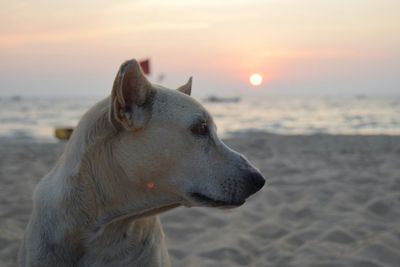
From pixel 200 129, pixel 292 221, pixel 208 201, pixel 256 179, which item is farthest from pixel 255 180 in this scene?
pixel 292 221

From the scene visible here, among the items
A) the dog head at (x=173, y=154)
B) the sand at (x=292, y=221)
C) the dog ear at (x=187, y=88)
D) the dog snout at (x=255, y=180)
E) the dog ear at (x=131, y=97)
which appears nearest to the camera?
the dog ear at (x=131, y=97)

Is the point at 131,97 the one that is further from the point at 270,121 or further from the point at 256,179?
the point at 270,121

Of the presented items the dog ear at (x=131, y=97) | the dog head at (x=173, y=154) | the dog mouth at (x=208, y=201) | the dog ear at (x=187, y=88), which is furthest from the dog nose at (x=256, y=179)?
the dog ear at (x=187, y=88)

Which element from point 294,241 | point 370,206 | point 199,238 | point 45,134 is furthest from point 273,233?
point 45,134

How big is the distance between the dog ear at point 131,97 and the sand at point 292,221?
2.03 meters

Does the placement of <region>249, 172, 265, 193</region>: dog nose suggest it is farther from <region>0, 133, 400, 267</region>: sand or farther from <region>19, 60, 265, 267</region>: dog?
<region>0, 133, 400, 267</region>: sand

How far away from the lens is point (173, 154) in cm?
229

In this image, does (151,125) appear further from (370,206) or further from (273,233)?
(370,206)

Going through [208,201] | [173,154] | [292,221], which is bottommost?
[292,221]

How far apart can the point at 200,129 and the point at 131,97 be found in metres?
0.38

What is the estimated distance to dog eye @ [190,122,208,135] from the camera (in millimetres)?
2334

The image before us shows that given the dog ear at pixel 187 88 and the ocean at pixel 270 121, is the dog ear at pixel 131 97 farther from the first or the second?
the ocean at pixel 270 121

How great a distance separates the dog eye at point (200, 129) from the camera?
2334 mm

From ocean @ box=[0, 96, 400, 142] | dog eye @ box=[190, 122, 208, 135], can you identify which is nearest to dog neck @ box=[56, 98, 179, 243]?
dog eye @ box=[190, 122, 208, 135]
